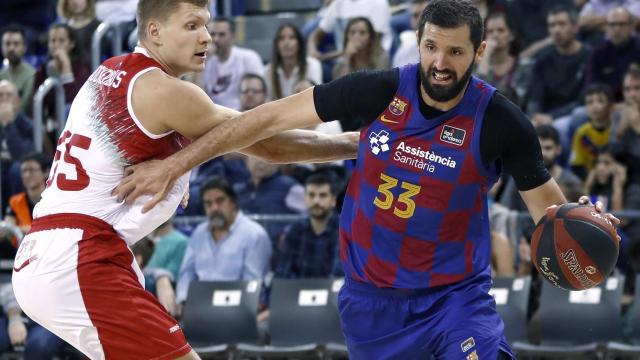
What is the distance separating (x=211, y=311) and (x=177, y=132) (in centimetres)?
465

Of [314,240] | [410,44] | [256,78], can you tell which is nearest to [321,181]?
[314,240]

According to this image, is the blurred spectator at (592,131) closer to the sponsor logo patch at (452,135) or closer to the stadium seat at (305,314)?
the stadium seat at (305,314)

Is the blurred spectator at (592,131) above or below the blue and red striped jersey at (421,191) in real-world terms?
below

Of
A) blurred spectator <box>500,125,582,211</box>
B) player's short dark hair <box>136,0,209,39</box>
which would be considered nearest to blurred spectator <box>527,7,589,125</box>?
blurred spectator <box>500,125,582,211</box>

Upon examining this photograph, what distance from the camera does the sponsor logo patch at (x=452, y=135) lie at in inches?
208

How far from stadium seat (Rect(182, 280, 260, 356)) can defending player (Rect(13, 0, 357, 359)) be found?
444 cm

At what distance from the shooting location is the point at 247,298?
982 centimetres

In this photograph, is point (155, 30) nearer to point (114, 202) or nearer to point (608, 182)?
point (114, 202)

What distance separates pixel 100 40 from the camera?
12547mm

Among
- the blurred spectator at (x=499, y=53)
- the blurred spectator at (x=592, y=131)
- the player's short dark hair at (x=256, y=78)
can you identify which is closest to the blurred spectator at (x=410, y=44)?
the blurred spectator at (x=499, y=53)

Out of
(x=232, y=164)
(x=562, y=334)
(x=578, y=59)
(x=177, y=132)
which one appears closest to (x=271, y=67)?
(x=232, y=164)

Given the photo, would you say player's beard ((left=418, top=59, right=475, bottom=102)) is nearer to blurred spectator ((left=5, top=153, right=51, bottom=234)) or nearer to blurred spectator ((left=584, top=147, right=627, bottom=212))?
blurred spectator ((left=584, top=147, right=627, bottom=212))

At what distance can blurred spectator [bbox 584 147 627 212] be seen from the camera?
1012cm

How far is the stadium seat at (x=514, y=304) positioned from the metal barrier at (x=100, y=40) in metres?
4.98
